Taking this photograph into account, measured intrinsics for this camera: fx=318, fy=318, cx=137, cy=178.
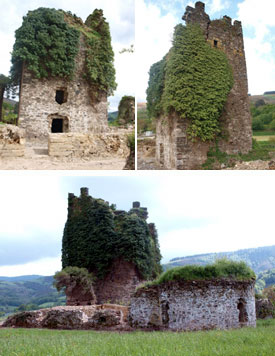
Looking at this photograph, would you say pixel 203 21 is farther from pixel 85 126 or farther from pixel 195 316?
pixel 195 316

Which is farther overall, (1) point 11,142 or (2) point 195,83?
(2) point 195,83

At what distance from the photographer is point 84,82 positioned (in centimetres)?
2061

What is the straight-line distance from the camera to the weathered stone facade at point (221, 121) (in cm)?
1495

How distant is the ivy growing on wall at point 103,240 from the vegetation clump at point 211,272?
24.4ft

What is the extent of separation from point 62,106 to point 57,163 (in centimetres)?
969

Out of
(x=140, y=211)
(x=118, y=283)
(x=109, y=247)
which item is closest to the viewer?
(x=118, y=283)

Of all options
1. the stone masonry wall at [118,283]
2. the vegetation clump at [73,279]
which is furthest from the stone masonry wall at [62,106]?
the stone masonry wall at [118,283]

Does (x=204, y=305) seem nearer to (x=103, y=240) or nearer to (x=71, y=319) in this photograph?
(x=71, y=319)

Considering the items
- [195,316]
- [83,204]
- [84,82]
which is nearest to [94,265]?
[83,204]

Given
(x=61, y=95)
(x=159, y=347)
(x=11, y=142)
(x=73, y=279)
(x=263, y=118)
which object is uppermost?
(x=61, y=95)

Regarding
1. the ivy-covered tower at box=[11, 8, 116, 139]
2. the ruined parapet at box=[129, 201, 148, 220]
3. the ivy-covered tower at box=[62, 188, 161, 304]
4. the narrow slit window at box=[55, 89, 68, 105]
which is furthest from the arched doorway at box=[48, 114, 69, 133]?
the ruined parapet at box=[129, 201, 148, 220]

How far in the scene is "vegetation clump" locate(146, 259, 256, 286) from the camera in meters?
11.4

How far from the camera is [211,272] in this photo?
37.7ft

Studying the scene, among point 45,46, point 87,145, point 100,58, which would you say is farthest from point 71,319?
point 100,58
